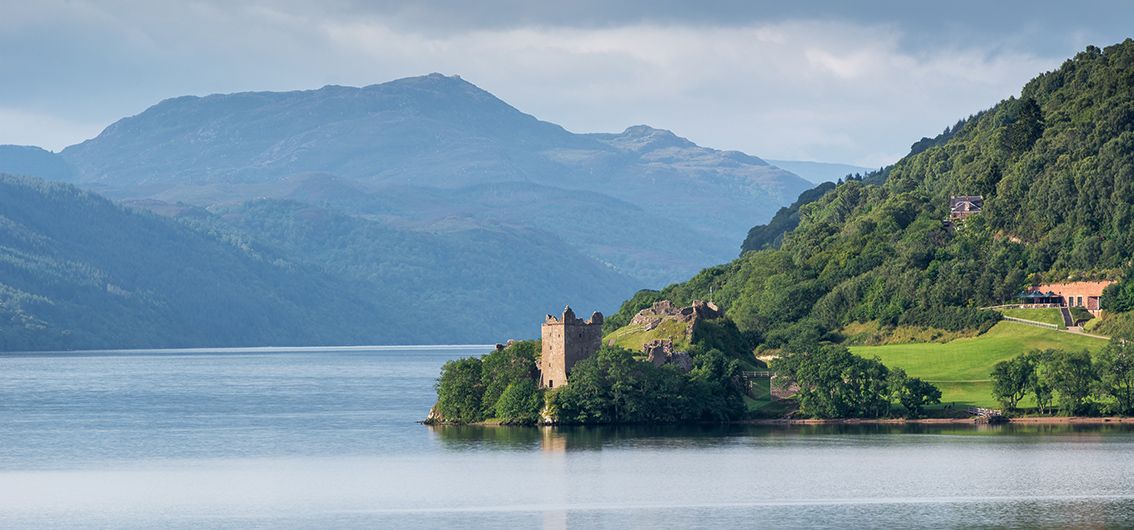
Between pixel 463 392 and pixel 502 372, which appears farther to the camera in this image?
pixel 463 392

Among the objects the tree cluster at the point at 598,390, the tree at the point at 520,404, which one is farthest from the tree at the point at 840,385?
the tree at the point at 520,404

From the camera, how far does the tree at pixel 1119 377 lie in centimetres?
16688

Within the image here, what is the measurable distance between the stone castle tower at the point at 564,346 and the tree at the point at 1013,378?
3565cm

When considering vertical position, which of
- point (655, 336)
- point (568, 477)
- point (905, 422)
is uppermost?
point (655, 336)

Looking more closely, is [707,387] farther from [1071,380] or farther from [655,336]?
[1071,380]

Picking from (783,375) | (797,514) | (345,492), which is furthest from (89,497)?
(783,375)

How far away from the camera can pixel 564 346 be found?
17275 centimetres

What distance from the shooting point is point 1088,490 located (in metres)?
112

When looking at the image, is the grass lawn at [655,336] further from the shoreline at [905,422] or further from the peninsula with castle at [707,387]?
the shoreline at [905,422]

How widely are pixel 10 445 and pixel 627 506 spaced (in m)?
67.2

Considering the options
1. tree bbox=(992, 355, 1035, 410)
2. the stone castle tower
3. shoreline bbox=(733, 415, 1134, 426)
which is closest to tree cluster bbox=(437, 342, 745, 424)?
the stone castle tower

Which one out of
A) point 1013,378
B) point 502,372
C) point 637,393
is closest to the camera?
point 637,393

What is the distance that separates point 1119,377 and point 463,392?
189 feet

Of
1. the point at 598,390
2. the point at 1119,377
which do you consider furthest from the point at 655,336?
the point at 1119,377
